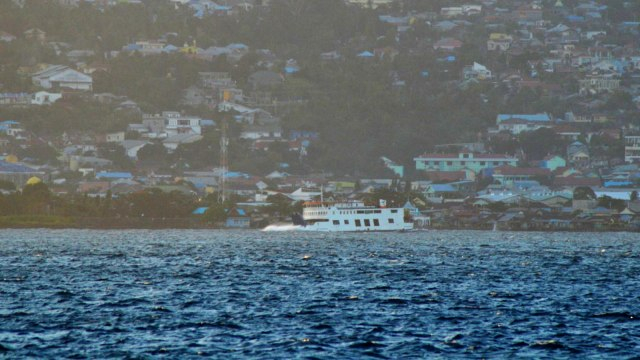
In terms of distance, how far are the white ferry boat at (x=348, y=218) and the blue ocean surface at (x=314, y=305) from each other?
4913cm

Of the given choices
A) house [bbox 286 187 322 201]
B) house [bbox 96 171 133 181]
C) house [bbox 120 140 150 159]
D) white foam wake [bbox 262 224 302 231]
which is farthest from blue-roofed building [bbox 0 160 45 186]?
white foam wake [bbox 262 224 302 231]

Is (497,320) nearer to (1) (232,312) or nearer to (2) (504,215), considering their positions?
(1) (232,312)

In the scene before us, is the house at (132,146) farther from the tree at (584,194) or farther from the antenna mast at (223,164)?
the tree at (584,194)

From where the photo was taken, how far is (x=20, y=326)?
43688 mm

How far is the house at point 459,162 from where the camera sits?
190375mm

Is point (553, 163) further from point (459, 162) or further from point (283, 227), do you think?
point (283, 227)

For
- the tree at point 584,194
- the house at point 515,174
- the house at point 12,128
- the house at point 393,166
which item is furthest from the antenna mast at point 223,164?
the tree at point 584,194

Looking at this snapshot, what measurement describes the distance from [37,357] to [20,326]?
5.82m

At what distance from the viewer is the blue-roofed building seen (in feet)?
541

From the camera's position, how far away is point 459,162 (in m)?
191

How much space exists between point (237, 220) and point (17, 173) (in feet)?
101

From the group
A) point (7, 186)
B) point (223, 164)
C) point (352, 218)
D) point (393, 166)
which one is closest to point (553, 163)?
point (393, 166)

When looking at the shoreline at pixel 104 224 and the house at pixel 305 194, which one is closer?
the shoreline at pixel 104 224

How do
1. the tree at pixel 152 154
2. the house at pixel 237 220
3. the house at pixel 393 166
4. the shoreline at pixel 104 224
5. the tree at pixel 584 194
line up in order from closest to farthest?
the shoreline at pixel 104 224
the house at pixel 237 220
the tree at pixel 584 194
the tree at pixel 152 154
the house at pixel 393 166
